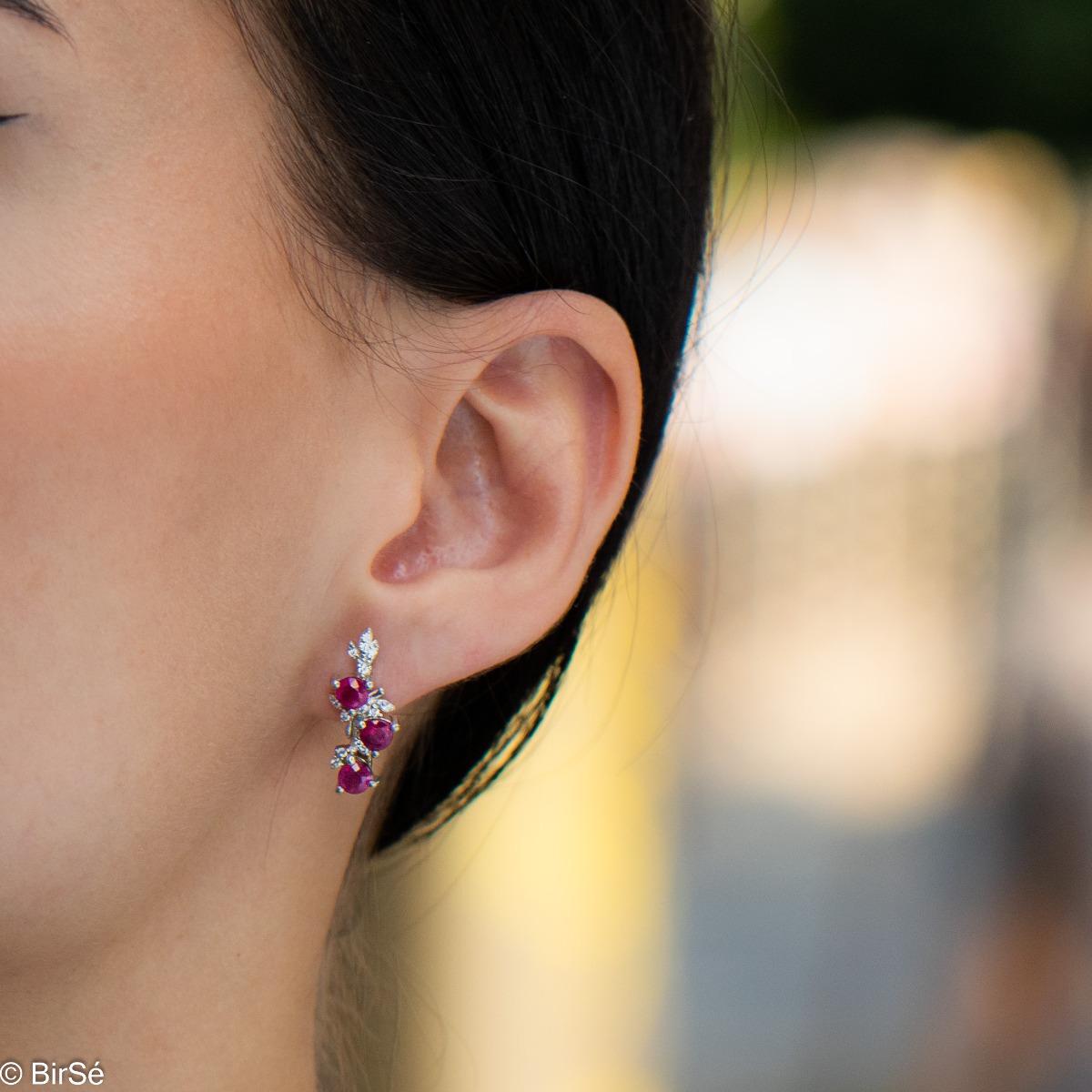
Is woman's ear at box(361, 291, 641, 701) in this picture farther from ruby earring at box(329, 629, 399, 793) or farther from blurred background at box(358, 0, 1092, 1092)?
blurred background at box(358, 0, 1092, 1092)

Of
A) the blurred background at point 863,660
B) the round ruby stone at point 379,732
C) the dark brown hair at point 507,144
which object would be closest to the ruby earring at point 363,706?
the round ruby stone at point 379,732

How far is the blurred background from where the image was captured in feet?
8.00

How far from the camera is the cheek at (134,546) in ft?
2.36

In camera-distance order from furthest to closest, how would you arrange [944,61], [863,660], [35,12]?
[863,660] < [944,61] < [35,12]

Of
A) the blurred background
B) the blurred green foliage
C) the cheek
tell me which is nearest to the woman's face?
the cheek

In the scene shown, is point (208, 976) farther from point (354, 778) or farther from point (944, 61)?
point (944, 61)

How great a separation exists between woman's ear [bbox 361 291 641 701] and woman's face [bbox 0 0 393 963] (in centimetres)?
8

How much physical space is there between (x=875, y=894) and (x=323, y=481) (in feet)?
11.8

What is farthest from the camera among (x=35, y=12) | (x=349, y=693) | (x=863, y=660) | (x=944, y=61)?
(x=863, y=660)

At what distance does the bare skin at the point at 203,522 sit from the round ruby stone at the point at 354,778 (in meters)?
0.03

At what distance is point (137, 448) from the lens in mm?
735

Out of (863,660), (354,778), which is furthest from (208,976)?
(863,660)

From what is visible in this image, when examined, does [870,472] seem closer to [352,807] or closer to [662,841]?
[662,841]

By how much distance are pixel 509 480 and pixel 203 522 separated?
0.22 m
